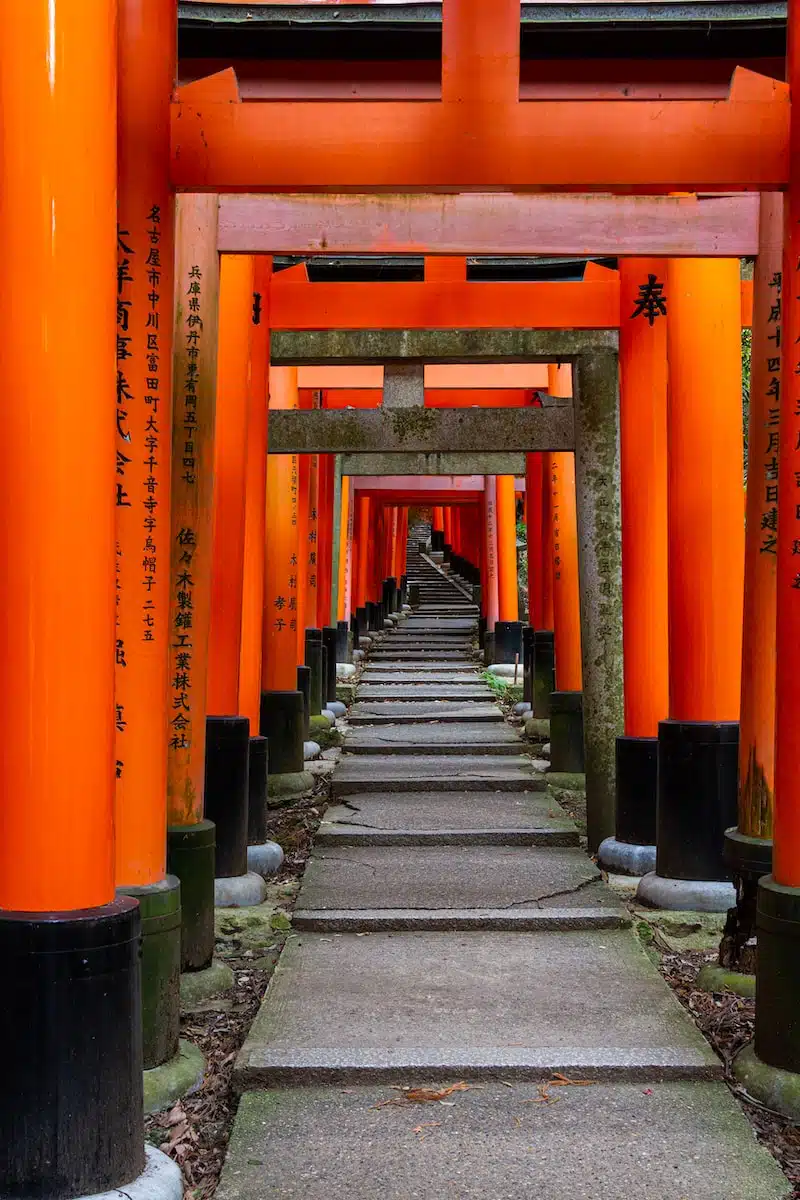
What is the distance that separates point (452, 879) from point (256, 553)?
216cm

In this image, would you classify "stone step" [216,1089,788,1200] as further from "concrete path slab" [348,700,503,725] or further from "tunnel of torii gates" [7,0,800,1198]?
"concrete path slab" [348,700,503,725]

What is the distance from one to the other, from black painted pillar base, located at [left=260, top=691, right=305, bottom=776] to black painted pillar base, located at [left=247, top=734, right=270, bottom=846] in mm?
2498

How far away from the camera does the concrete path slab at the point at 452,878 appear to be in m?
6.01

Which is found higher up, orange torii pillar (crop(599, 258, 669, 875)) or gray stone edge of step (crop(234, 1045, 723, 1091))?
orange torii pillar (crop(599, 258, 669, 875))

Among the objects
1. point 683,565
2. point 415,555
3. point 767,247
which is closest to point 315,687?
point 683,565

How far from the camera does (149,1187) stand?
304 centimetres

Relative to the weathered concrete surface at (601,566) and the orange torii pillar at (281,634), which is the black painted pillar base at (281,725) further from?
the weathered concrete surface at (601,566)

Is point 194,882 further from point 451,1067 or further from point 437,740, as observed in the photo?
point 437,740

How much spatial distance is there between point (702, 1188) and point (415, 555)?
4064 cm

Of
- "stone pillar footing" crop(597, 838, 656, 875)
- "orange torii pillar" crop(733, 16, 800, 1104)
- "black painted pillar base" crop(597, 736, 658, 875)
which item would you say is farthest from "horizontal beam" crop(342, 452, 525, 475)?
"orange torii pillar" crop(733, 16, 800, 1104)

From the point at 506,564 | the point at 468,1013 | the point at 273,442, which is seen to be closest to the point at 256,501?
the point at 273,442

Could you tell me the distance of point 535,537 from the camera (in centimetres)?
1345

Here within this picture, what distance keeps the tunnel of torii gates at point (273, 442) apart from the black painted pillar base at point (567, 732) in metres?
0.17

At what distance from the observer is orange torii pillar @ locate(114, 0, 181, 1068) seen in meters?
3.85
